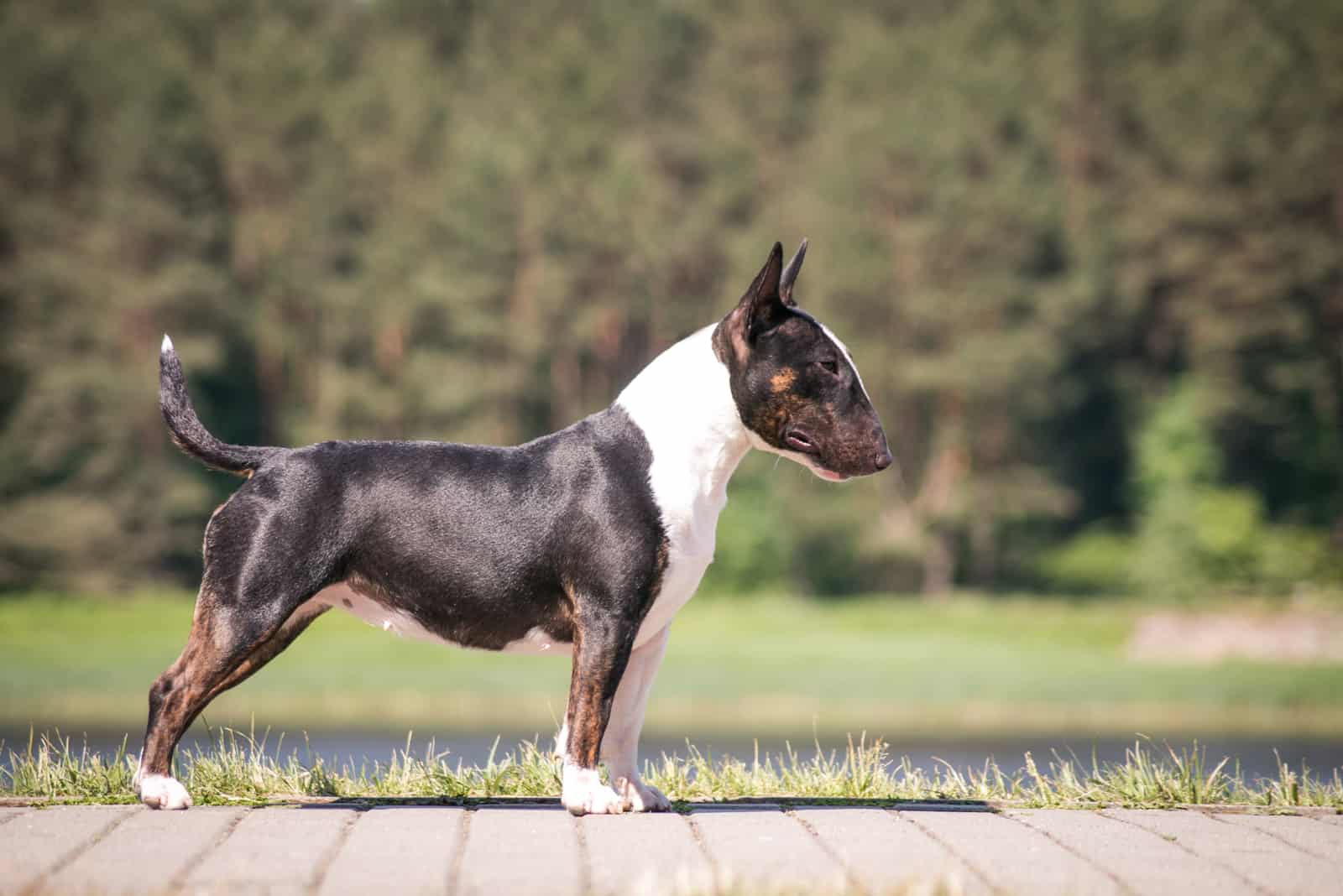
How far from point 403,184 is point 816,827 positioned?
43275 mm

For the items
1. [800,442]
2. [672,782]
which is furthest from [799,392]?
[672,782]

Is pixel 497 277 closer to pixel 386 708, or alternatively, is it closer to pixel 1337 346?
pixel 386 708

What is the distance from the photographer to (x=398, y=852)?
4902 mm

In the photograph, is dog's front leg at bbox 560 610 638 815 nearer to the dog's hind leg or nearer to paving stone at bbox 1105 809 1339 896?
the dog's hind leg

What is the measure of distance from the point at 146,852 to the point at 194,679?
972 mm

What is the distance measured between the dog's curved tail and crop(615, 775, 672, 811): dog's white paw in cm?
185

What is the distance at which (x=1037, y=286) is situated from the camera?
43.9 metres

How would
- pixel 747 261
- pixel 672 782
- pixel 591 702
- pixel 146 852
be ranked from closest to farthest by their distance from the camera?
pixel 146 852 → pixel 591 702 → pixel 672 782 → pixel 747 261

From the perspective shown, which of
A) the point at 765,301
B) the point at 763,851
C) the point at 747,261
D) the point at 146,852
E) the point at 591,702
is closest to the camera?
the point at 146,852

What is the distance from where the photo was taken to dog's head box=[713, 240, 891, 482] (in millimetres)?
5809

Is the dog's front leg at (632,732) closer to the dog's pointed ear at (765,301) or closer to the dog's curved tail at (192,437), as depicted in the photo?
the dog's pointed ear at (765,301)

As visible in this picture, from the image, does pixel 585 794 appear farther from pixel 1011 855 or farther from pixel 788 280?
pixel 788 280

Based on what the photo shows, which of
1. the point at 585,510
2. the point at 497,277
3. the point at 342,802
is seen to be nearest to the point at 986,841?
the point at 585,510

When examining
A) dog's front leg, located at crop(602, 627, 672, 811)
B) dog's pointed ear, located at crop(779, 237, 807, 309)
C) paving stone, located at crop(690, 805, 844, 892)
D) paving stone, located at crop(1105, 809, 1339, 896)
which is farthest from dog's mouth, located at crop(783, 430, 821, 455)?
paving stone, located at crop(1105, 809, 1339, 896)
